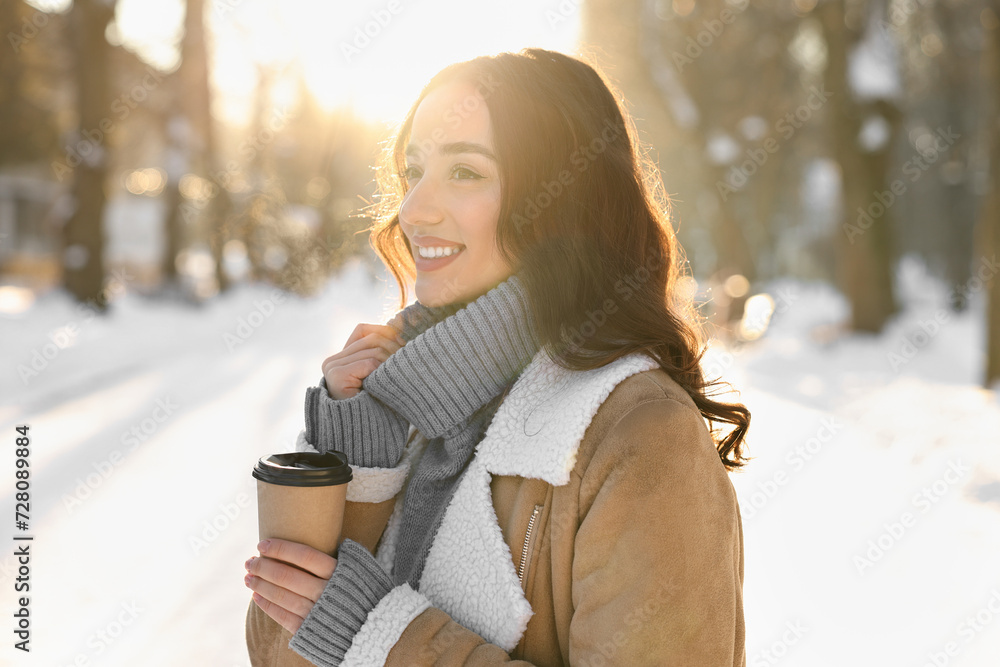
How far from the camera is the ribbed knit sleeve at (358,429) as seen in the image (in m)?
1.89

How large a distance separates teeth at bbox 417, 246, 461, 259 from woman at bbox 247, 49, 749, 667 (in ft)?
0.04

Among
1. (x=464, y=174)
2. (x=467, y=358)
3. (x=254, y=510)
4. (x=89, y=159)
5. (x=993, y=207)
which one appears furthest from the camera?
(x=89, y=159)

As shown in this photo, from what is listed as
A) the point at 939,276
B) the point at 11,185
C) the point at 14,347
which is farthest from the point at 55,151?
the point at 939,276

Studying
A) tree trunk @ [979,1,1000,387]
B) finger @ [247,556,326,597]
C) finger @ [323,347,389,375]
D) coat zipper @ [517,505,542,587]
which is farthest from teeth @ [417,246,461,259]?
tree trunk @ [979,1,1000,387]

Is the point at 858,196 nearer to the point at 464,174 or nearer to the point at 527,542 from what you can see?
the point at 464,174

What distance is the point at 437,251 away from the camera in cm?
200

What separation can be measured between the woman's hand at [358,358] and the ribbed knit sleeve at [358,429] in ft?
0.12

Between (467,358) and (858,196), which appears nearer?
(467,358)

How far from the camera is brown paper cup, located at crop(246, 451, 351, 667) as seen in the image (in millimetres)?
1619

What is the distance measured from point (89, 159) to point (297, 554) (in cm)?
1521

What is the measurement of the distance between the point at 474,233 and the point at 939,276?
4012 cm

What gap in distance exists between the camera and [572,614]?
153cm

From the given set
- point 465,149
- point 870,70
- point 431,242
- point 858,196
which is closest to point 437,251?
point 431,242

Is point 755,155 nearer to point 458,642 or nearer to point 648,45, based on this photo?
point 648,45
